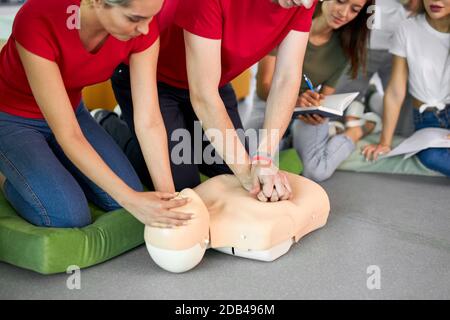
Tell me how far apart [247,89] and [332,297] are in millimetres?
1936

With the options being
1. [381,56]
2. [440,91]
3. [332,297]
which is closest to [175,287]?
[332,297]

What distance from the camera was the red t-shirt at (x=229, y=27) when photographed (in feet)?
5.40

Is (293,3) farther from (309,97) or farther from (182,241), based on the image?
(182,241)

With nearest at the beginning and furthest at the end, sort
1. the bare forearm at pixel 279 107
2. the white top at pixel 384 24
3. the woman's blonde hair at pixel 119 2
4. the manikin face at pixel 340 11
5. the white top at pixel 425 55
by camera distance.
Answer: the woman's blonde hair at pixel 119 2
the bare forearm at pixel 279 107
the manikin face at pixel 340 11
the white top at pixel 425 55
the white top at pixel 384 24

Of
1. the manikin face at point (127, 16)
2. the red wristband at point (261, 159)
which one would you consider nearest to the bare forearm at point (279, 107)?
the red wristband at point (261, 159)

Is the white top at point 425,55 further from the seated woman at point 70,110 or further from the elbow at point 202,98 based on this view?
the seated woman at point 70,110

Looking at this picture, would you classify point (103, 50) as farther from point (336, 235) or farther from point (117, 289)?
point (336, 235)

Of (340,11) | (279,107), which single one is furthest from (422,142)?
(279,107)

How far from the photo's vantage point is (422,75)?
2.40m

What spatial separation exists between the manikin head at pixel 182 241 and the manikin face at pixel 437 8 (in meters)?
1.25

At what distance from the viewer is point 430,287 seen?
5.05ft

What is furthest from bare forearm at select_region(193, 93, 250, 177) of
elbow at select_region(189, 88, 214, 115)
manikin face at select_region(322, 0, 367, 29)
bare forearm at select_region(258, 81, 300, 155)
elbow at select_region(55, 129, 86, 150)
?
manikin face at select_region(322, 0, 367, 29)

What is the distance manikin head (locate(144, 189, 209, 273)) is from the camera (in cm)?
150

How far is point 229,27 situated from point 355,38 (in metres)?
0.71
